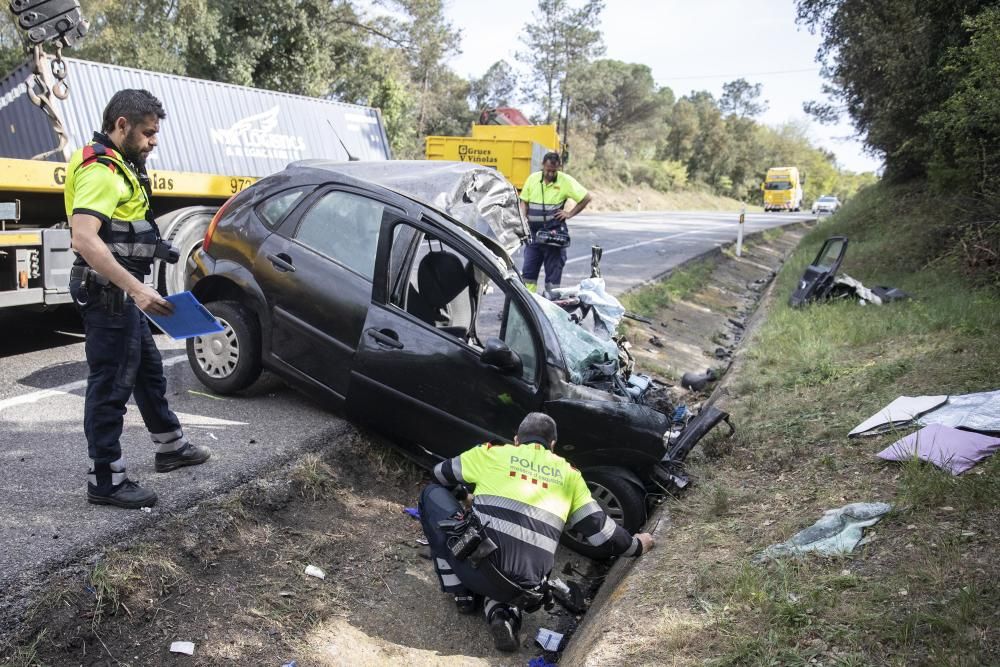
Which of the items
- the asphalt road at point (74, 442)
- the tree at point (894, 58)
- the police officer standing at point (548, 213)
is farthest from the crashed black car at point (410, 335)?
the tree at point (894, 58)

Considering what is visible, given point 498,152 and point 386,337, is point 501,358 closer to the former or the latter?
point 386,337

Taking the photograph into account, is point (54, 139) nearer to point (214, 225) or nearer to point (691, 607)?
point (214, 225)

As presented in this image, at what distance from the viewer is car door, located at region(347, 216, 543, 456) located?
4684mm

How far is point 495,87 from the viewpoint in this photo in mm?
53031

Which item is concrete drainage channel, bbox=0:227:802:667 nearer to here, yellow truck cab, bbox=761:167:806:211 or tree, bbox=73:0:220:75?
tree, bbox=73:0:220:75

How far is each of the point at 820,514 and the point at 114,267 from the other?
3.72 meters

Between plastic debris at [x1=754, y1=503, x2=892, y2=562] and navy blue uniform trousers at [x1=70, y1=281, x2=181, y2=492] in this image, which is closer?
navy blue uniform trousers at [x1=70, y1=281, x2=181, y2=492]

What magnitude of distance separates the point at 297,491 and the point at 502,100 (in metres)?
51.6

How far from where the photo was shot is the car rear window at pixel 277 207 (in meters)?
5.24

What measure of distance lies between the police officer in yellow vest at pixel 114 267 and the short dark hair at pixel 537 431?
1.76m

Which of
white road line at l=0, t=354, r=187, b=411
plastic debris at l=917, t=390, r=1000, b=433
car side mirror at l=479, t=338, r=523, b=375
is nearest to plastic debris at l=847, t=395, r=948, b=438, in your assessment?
plastic debris at l=917, t=390, r=1000, b=433

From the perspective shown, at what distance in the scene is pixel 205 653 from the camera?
3336 mm


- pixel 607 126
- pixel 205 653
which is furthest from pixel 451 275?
pixel 607 126

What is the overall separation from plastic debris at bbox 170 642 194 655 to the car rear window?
110 inches
